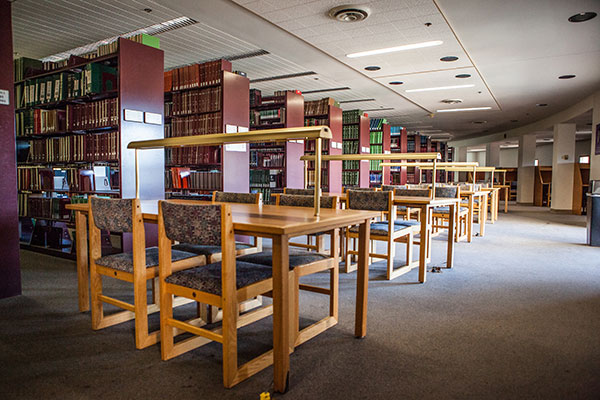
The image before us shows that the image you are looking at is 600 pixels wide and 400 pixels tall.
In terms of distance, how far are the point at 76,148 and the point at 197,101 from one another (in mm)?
1536

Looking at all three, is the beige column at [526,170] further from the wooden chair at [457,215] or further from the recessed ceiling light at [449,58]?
the recessed ceiling light at [449,58]

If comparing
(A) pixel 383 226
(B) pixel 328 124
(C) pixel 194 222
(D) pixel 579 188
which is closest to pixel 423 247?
(A) pixel 383 226

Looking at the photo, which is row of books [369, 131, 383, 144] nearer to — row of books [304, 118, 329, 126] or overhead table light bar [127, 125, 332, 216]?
row of books [304, 118, 329, 126]

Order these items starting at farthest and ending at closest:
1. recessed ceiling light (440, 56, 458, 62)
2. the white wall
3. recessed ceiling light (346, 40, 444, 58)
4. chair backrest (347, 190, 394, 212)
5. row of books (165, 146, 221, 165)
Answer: the white wall, recessed ceiling light (440, 56, 458, 62), recessed ceiling light (346, 40, 444, 58), row of books (165, 146, 221, 165), chair backrest (347, 190, 394, 212)

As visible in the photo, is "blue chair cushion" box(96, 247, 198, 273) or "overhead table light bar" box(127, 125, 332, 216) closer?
"overhead table light bar" box(127, 125, 332, 216)

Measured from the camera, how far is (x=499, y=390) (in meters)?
1.66

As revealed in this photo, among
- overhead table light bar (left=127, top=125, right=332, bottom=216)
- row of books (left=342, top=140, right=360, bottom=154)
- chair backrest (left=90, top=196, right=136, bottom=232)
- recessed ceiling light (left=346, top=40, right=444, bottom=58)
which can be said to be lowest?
chair backrest (left=90, top=196, right=136, bottom=232)

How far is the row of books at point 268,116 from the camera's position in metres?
5.85

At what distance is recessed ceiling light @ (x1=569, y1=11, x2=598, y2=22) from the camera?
4156 millimetres

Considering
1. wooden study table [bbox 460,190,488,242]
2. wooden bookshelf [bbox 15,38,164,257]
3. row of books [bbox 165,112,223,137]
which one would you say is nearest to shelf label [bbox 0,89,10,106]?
wooden bookshelf [bbox 15,38,164,257]

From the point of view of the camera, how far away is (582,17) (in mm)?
4242

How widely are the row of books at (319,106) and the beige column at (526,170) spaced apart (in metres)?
9.51

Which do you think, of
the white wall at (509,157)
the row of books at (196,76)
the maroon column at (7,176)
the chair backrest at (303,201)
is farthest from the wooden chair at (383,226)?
the white wall at (509,157)

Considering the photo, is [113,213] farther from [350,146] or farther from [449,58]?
[350,146]
